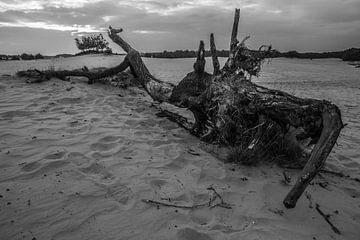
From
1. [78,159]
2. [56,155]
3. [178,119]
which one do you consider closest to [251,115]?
[178,119]

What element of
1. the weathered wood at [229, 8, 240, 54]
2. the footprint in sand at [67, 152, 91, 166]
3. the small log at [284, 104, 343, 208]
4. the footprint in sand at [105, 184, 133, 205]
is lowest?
the footprint in sand at [105, 184, 133, 205]

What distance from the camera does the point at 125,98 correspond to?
25.2ft

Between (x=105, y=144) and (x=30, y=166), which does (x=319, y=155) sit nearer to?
(x=105, y=144)

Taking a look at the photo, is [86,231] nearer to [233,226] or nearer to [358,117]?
[233,226]

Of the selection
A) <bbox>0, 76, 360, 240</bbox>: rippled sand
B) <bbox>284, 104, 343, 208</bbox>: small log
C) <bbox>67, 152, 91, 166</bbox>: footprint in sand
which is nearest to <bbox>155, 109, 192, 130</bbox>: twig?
<bbox>0, 76, 360, 240</bbox>: rippled sand

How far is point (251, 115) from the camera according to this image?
4418mm

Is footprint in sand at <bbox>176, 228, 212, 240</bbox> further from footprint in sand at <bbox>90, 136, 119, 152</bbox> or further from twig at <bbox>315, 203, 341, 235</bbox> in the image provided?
footprint in sand at <bbox>90, 136, 119, 152</bbox>

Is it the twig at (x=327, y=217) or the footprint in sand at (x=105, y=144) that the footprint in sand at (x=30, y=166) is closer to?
the footprint in sand at (x=105, y=144)

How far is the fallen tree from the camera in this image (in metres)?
2.96

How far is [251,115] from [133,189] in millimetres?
2224

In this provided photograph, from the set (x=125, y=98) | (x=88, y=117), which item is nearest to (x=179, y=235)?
(x=88, y=117)

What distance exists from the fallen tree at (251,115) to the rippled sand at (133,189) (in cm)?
32

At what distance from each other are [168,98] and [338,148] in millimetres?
3448

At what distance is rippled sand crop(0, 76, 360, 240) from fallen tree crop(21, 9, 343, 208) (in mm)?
318
